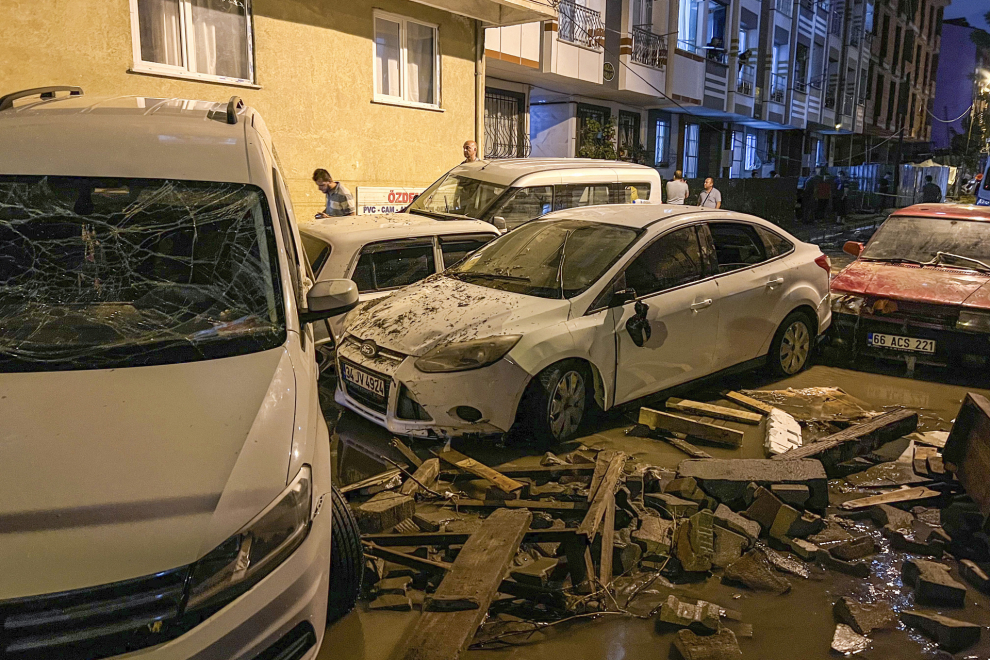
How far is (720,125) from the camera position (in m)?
28.8

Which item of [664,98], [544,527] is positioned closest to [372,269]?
[544,527]

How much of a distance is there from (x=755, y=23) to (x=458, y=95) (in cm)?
1907

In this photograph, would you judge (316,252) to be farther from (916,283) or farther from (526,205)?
(916,283)

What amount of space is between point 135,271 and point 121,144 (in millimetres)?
601

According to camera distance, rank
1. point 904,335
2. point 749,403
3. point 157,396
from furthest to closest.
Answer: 1. point 904,335
2. point 749,403
3. point 157,396

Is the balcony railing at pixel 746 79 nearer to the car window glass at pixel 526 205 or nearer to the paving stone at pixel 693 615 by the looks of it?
the car window glass at pixel 526 205

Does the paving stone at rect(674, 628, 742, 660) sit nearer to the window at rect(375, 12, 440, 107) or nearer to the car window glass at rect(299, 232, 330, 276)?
the car window glass at rect(299, 232, 330, 276)

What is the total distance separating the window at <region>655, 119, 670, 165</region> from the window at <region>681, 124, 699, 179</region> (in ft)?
4.90

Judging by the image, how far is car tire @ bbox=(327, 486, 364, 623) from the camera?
3203 mm

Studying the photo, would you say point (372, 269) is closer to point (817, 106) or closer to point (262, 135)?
point (262, 135)

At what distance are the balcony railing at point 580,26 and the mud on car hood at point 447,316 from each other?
13.5 metres

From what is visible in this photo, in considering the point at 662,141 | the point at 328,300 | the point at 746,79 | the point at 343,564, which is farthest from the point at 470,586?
the point at 746,79

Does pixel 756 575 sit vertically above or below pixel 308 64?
below

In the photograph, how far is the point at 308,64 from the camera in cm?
1101
